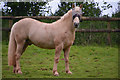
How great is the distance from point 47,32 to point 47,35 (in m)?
0.08

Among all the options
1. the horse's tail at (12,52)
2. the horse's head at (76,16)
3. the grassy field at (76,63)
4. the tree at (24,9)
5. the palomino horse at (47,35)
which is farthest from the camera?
the tree at (24,9)

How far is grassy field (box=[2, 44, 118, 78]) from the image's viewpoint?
565 cm

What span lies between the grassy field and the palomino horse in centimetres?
39

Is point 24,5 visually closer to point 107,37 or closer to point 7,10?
point 7,10

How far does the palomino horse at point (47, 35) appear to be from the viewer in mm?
5422

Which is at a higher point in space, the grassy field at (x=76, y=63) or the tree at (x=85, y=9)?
the tree at (x=85, y=9)

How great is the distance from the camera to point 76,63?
24.1 ft

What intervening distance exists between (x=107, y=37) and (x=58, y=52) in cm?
538

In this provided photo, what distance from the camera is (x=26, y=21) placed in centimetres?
585

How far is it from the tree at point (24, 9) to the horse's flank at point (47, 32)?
475 cm

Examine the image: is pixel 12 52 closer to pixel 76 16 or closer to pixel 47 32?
pixel 47 32

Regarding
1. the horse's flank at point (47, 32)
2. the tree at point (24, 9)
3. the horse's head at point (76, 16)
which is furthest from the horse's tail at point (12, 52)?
the tree at point (24, 9)

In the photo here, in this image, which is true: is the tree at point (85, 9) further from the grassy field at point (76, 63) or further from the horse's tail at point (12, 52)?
the horse's tail at point (12, 52)

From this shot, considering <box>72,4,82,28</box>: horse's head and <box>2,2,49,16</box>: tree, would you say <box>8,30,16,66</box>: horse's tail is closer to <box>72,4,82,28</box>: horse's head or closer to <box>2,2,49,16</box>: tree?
<box>72,4,82,28</box>: horse's head
